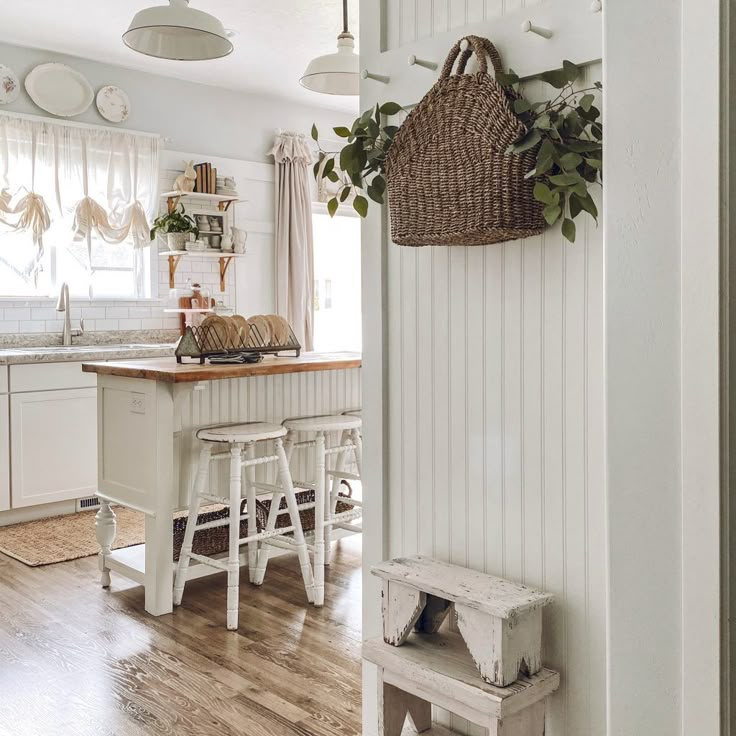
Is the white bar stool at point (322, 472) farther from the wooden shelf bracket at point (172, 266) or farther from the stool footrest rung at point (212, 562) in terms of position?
the wooden shelf bracket at point (172, 266)

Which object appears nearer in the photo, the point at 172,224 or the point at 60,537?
the point at 60,537

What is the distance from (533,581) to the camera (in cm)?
162

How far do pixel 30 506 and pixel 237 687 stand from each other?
266cm

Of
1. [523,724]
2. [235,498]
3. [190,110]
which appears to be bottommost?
[523,724]

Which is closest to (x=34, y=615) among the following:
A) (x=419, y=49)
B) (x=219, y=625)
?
(x=219, y=625)

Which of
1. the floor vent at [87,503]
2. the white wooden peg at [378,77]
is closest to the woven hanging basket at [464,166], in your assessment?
the white wooden peg at [378,77]

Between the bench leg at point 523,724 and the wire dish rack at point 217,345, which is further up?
the wire dish rack at point 217,345

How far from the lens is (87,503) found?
4910 mm

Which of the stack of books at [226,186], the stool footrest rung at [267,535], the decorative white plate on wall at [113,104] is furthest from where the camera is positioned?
the stack of books at [226,186]

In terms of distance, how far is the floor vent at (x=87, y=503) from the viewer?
4863mm

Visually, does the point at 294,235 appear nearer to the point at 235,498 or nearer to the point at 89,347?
the point at 89,347

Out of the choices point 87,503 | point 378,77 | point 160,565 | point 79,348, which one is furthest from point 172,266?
point 378,77

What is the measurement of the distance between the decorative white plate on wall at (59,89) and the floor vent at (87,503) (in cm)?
246

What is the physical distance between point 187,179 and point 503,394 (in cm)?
459
